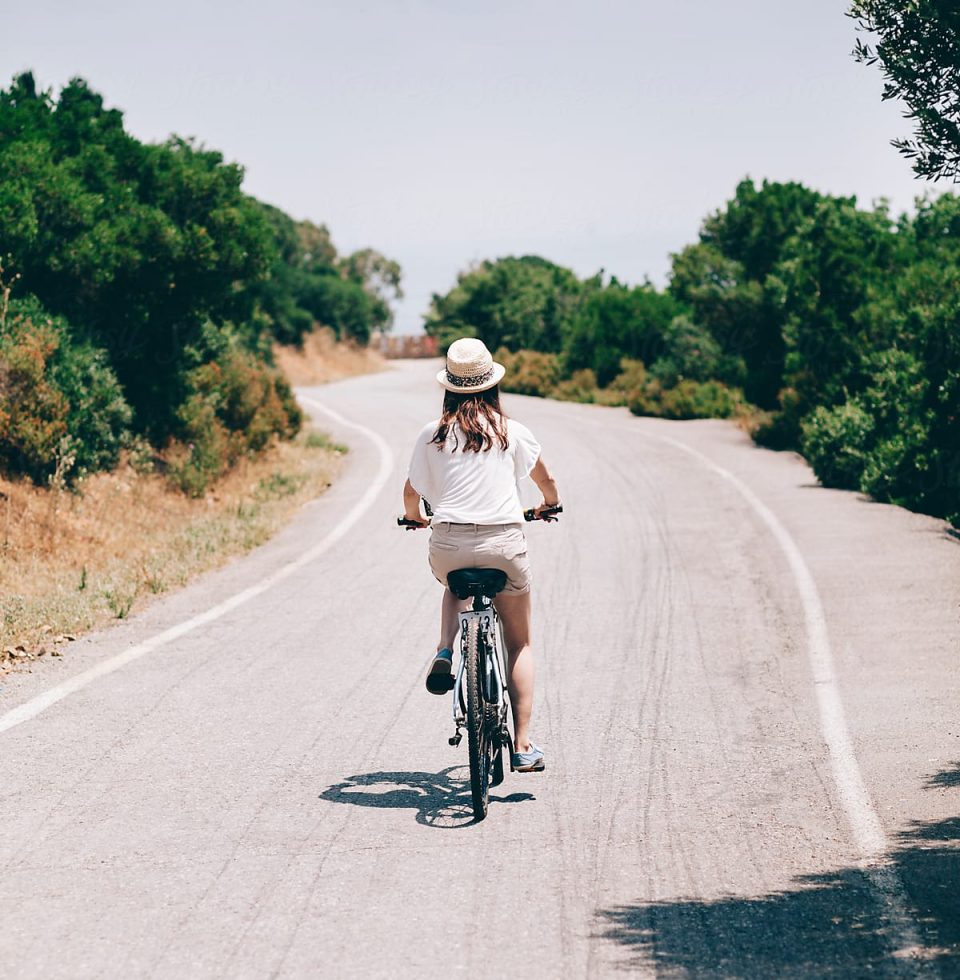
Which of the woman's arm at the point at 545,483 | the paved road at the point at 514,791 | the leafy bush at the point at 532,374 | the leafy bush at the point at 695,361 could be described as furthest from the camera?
the leafy bush at the point at 532,374

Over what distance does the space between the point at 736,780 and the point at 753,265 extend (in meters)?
29.1

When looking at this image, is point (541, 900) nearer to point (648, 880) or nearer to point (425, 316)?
point (648, 880)

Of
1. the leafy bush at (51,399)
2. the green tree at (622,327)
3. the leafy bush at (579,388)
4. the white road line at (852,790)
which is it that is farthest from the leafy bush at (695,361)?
the white road line at (852,790)

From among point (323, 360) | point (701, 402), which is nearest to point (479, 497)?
point (701, 402)

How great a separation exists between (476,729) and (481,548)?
87cm

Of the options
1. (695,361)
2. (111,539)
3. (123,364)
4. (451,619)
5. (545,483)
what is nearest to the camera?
(451,619)

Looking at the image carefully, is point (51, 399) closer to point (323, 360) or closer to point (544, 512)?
point (544, 512)

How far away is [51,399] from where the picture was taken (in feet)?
52.3

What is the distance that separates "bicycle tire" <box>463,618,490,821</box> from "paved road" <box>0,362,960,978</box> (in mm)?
152

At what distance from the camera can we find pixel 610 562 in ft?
44.5

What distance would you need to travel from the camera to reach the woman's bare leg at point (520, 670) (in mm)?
6535

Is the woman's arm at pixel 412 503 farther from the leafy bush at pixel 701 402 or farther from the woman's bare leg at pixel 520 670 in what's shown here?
the leafy bush at pixel 701 402

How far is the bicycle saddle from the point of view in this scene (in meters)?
6.23

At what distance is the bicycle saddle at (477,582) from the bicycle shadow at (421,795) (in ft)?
3.42
